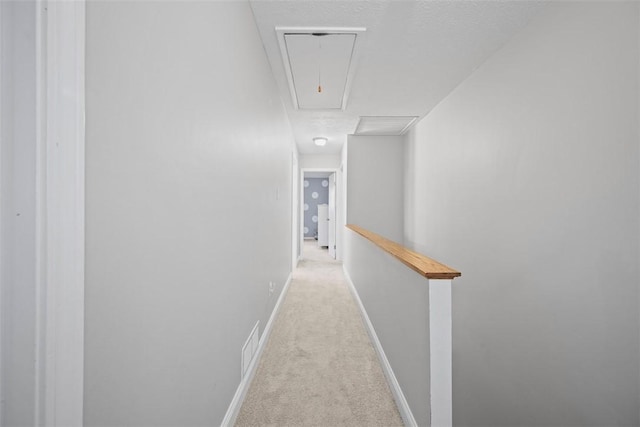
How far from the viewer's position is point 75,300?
1.74ft

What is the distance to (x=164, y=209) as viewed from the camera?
837 millimetres

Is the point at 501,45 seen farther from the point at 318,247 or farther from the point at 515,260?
the point at 318,247

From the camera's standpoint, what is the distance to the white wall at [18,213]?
0.46m

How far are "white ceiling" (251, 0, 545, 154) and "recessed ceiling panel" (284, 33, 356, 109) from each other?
0.11 metres

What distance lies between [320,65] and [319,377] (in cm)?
242

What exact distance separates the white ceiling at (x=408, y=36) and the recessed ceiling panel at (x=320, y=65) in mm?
107

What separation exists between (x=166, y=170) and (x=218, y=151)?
1.33 ft

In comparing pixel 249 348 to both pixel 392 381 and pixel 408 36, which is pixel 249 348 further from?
pixel 408 36

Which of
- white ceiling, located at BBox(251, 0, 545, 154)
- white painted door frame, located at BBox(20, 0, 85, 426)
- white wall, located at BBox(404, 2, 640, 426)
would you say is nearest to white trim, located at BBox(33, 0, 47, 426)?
white painted door frame, located at BBox(20, 0, 85, 426)

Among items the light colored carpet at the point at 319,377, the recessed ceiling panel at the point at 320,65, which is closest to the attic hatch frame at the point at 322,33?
the recessed ceiling panel at the point at 320,65

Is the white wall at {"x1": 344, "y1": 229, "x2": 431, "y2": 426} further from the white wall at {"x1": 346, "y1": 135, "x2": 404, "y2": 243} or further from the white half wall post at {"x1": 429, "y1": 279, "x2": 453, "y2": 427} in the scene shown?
the white wall at {"x1": 346, "y1": 135, "x2": 404, "y2": 243}

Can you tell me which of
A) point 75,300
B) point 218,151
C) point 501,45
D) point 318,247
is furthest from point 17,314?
point 318,247

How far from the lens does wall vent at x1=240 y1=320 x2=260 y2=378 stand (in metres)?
1.66

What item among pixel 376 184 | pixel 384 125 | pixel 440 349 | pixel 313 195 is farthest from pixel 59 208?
pixel 313 195
